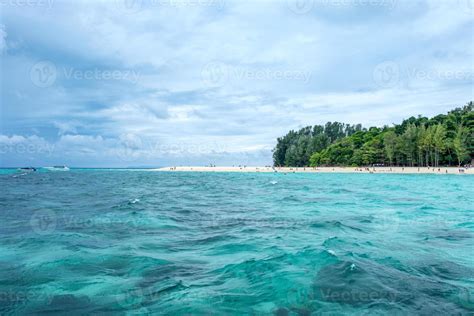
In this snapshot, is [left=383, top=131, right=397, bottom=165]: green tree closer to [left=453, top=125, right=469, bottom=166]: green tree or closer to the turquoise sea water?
[left=453, top=125, right=469, bottom=166]: green tree

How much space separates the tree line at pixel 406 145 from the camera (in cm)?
9100

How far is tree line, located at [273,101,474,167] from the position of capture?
91.0 metres

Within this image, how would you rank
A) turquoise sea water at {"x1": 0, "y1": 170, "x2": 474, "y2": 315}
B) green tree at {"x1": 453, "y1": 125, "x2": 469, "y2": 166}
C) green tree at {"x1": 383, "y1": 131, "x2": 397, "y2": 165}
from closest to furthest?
turquoise sea water at {"x1": 0, "y1": 170, "x2": 474, "y2": 315} < green tree at {"x1": 453, "y1": 125, "x2": 469, "y2": 166} < green tree at {"x1": 383, "y1": 131, "x2": 397, "y2": 165}

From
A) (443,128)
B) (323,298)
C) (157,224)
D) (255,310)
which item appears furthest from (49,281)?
(443,128)

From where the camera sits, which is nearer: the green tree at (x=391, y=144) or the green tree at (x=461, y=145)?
the green tree at (x=461, y=145)

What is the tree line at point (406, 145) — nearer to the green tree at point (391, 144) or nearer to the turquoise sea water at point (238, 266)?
the green tree at point (391, 144)

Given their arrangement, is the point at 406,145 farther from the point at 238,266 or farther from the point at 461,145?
the point at 238,266

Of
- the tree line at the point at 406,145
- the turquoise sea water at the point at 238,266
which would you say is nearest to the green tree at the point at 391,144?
the tree line at the point at 406,145

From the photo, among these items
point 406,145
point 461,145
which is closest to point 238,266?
point 461,145

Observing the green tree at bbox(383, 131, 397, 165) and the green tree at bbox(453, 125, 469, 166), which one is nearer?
the green tree at bbox(453, 125, 469, 166)

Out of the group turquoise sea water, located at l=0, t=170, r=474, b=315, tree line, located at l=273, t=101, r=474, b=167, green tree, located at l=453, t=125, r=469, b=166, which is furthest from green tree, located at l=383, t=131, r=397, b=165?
turquoise sea water, located at l=0, t=170, r=474, b=315

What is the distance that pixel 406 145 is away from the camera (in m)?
99.0

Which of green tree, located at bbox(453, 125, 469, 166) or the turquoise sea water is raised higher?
green tree, located at bbox(453, 125, 469, 166)

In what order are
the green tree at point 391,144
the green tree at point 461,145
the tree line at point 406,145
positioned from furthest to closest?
the green tree at point 391,144
the tree line at point 406,145
the green tree at point 461,145
